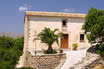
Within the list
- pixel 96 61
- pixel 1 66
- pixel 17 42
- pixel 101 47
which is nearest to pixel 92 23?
pixel 101 47

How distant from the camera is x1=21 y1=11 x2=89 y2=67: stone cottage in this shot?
17.4 metres

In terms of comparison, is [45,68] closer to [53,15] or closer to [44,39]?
[44,39]

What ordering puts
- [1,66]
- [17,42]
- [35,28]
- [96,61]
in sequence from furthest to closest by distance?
[17,42], [35,28], [96,61], [1,66]

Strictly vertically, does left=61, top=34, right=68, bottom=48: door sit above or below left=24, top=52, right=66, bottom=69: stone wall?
above

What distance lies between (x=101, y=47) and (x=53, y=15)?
7189 millimetres

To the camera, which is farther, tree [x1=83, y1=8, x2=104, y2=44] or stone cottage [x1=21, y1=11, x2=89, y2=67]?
stone cottage [x1=21, y1=11, x2=89, y2=67]

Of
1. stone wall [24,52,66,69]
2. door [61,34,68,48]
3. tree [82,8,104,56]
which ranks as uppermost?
tree [82,8,104,56]

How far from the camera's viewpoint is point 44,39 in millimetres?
14852

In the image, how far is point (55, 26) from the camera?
18.2 metres

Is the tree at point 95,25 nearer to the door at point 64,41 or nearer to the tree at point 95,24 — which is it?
the tree at point 95,24

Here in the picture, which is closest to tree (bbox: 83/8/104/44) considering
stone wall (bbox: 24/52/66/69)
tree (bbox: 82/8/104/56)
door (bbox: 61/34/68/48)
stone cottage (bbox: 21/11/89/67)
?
tree (bbox: 82/8/104/56)

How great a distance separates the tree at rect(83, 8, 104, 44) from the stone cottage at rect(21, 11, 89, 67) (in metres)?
4.79

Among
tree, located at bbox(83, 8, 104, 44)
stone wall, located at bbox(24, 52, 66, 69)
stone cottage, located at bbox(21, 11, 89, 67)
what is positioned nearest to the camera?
tree, located at bbox(83, 8, 104, 44)

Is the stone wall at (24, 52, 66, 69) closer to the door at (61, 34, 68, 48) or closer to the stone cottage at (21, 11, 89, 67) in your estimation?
the stone cottage at (21, 11, 89, 67)
